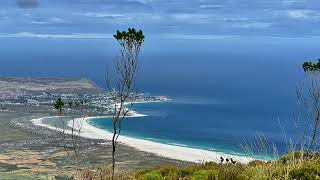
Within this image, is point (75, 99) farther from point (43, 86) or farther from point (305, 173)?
point (305, 173)

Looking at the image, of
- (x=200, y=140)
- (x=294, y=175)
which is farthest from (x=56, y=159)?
(x=294, y=175)

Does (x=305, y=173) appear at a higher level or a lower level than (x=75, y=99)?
higher

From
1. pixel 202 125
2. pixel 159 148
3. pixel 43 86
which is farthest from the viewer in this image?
pixel 43 86

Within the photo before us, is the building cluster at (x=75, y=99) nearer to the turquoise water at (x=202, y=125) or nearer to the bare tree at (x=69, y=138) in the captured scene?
the turquoise water at (x=202, y=125)

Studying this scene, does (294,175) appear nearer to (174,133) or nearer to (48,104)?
(174,133)

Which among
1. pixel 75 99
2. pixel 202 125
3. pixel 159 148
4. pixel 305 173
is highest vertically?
pixel 305 173

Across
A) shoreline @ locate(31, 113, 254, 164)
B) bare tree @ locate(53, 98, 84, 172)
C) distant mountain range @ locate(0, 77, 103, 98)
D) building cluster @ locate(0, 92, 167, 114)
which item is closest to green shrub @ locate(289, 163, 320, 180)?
bare tree @ locate(53, 98, 84, 172)

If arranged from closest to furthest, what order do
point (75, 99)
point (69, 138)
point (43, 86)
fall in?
point (69, 138)
point (75, 99)
point (43, 86)

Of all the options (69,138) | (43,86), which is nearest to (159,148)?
(69,138)

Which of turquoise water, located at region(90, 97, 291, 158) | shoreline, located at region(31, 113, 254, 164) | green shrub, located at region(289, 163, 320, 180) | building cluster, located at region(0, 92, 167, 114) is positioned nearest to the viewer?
→ green shrub, located at region(289, 163, 320, 180)

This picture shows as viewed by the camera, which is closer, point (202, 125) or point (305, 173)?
point (305, 173)

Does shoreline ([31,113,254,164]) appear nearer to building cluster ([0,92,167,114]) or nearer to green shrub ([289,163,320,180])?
building cluster ([0,92,167,114])
